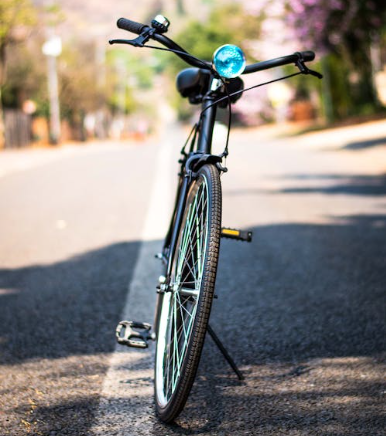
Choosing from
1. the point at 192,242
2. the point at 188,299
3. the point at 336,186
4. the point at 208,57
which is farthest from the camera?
the point at 208,57

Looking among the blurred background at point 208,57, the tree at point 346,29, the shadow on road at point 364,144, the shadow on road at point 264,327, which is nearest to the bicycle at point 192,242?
the shadow on road at point 264,327

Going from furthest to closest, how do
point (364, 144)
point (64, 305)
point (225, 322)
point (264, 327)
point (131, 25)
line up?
point (364, 144) → point (64, 305) → point (225, 322) → point (264, 327) → point (131, 25)

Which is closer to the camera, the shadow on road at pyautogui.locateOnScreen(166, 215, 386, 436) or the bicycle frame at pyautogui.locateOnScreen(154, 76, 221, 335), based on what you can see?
the shadow on road at pyautogui.locateOnScreen(166, 215, 386, 436)

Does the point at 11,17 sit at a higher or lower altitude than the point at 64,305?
higher

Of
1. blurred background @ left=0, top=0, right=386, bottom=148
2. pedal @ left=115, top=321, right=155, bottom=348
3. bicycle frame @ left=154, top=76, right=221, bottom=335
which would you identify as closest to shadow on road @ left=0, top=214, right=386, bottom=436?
pedal @ left=115, top=321, right=155, bottom=348

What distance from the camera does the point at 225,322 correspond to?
13.5 feet

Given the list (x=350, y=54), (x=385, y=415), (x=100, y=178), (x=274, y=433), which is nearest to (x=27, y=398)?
(x=274, y=433)

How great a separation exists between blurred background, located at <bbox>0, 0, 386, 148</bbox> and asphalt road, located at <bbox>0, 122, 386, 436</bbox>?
253 cm

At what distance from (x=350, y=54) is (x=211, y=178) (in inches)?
1214

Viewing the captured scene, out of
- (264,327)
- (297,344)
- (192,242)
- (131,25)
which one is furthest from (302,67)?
(264,327)

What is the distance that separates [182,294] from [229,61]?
935mm

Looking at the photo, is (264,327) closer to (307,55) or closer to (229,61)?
(307,55)

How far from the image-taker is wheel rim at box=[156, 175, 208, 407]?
276 cm

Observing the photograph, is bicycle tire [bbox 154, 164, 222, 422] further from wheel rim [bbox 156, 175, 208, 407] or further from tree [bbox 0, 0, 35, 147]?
tree [bbox 0, 0, 35, 147]
